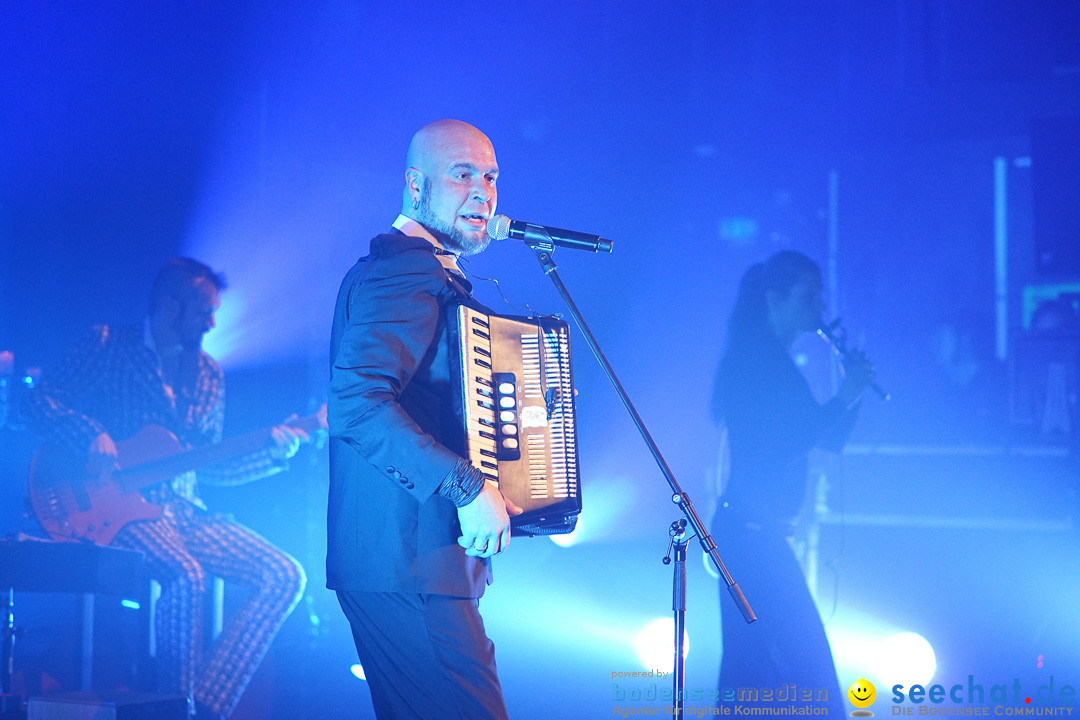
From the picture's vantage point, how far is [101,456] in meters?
4.46

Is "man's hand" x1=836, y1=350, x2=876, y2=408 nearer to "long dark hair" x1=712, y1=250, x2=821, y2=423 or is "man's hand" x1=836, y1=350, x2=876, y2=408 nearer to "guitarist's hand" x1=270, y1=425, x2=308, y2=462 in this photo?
"long dark hair" x1=712, y1=250, x2=821, y2=423

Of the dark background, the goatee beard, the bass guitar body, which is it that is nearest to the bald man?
Answer: the goatee beard

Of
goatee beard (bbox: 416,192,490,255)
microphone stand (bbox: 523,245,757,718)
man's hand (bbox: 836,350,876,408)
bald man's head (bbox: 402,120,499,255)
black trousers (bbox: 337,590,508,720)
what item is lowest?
black trousers (bbox: 337,590,508,720)

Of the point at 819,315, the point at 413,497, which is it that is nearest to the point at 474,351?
the point at 413,497

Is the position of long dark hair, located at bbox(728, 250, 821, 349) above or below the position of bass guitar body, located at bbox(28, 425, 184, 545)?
above

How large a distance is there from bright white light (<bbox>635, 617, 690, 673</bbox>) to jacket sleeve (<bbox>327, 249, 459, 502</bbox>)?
3546 mm

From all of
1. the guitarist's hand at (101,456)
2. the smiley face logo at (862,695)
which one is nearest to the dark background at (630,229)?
the smiley face logo at (862,695)

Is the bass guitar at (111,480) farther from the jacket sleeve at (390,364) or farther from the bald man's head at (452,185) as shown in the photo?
the jacket sleeve at (390,364)

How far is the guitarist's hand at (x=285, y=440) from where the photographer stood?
4777mm

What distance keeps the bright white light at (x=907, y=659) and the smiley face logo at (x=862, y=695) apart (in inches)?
7.3

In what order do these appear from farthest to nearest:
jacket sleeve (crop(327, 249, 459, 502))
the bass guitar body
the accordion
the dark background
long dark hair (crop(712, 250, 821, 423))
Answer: the dark background
the bass guitar body
long dark hair (crop(712, 250, 821, 423))
the accordion
jacket sleeve (crop(327, 249, 459, 502))

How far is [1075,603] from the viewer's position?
5012 mm

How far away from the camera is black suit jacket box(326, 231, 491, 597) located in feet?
6.68

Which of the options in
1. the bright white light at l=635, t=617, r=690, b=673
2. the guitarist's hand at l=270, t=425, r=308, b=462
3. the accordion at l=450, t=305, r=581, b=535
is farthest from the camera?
the bright white light at l=635, t=617, r=690, b=673
